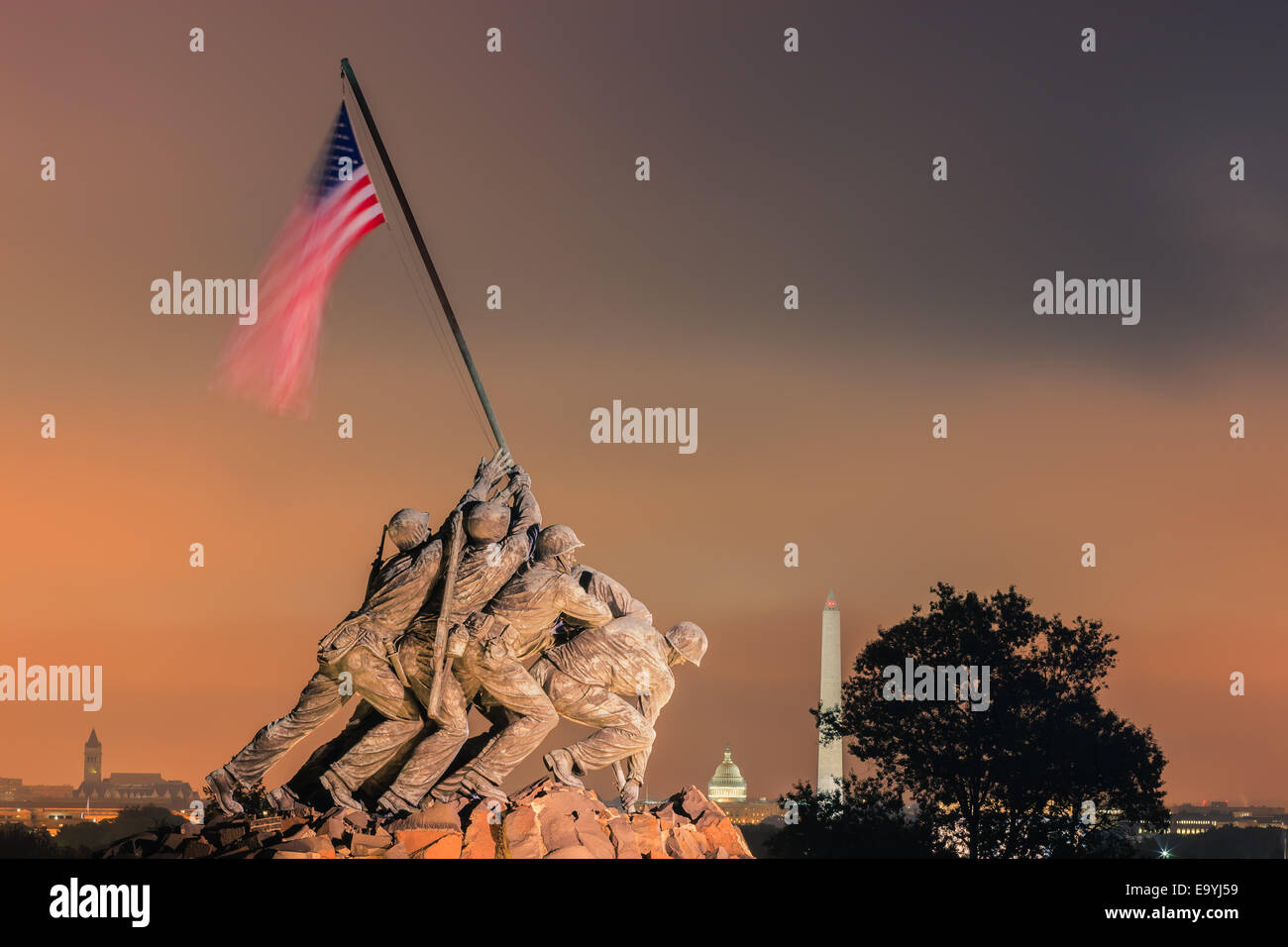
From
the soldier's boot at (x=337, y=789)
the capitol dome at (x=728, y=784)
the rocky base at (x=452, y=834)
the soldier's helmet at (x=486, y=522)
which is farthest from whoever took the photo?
the capitol dome at (x=728, y=784)

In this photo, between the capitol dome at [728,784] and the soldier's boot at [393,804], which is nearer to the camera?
the soldier's boot at [393,804]

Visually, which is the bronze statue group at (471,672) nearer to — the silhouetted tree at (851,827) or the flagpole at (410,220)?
the flagpole at (410,220)

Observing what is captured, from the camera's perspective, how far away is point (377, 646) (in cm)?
2345

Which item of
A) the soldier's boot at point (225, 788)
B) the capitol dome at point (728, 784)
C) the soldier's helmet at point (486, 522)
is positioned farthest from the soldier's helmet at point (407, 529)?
the capitol dome at point (728, 784)

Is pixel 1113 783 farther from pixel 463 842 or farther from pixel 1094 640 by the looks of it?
pixel 463 842

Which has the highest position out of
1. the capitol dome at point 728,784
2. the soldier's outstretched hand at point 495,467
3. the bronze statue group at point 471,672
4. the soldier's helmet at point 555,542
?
the soldier's outstretched hand at point 495,467

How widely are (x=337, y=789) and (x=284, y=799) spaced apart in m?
0.62

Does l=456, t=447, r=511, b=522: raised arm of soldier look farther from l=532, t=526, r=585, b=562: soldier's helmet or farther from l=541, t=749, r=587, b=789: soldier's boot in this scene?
l=541, t=749, r=587, b=789: soldier's boot

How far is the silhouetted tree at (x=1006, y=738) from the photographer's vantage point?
136 feet

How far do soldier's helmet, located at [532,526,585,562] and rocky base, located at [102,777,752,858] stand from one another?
2763 mm

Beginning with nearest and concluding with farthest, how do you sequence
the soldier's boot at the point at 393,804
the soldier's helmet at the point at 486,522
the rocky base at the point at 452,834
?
1. the rocky base at the point at 452,834
2. the soldier's boot at the point at 393,804
3. the soldier's helmet at the point at 486,522

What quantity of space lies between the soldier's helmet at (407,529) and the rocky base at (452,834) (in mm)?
3190

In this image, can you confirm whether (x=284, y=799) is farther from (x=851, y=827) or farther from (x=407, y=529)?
(x=851, y=827)
